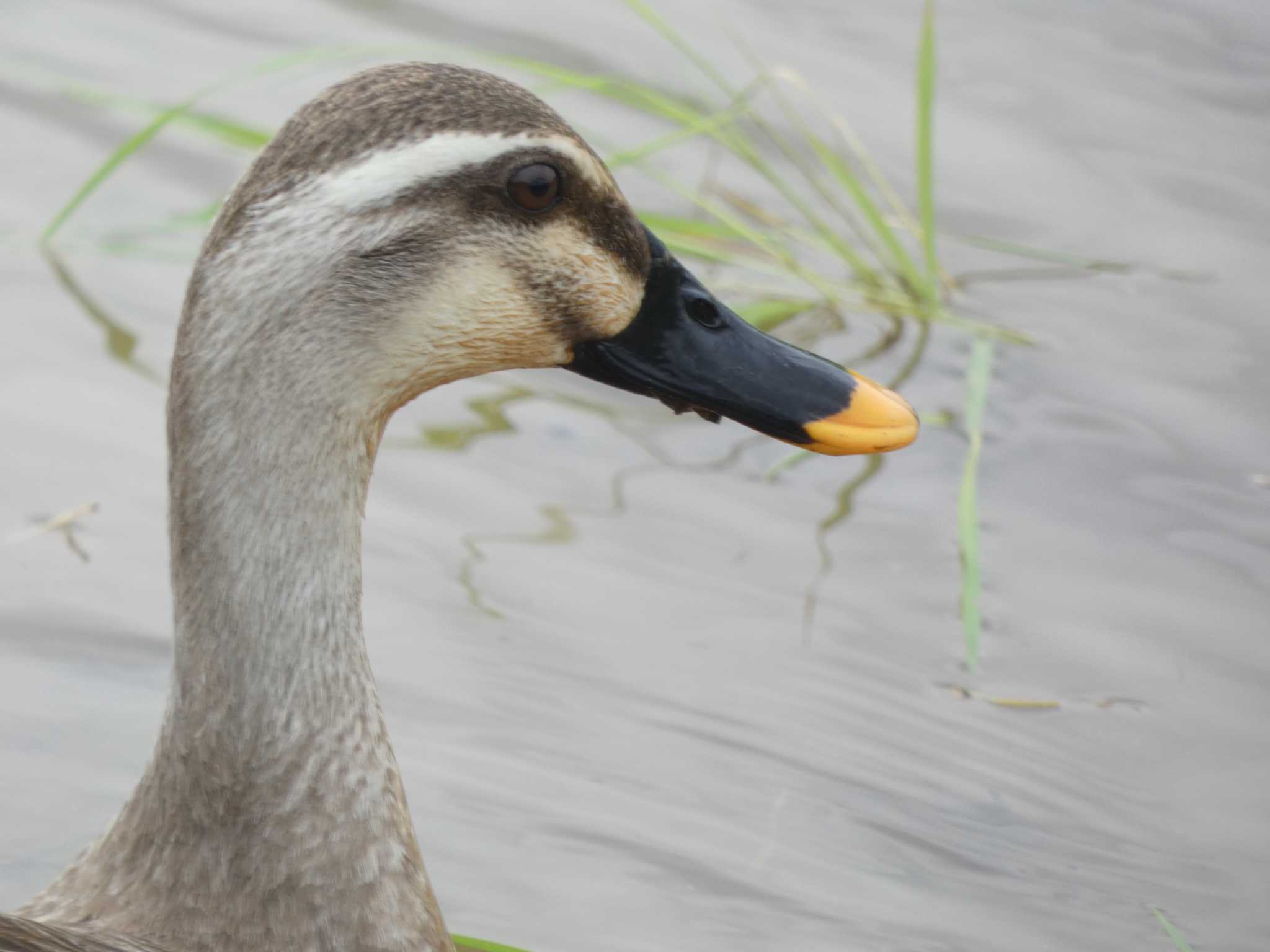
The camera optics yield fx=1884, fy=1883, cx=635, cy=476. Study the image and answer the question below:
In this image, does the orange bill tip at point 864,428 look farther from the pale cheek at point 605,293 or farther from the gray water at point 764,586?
the gray water at point 764,586

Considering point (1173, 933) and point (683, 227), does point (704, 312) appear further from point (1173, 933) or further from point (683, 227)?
point (683, 227)

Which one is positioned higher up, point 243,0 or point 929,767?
point 243,0

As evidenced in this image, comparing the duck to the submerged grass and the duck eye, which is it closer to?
the duck eye

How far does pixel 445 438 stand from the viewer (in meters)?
4.16

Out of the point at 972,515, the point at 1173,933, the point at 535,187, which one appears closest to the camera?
the point at 535,187

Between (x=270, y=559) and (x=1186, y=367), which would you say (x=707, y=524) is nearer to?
(x=1186, y=367)

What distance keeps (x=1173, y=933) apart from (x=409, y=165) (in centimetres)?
179

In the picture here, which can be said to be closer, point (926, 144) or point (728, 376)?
point (728, 376)

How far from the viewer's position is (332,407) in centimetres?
225

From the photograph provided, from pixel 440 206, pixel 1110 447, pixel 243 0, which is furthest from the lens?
pixel 243 0

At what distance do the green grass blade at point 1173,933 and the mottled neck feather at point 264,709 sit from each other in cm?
126

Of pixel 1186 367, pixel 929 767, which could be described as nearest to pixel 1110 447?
pixel 1186 367

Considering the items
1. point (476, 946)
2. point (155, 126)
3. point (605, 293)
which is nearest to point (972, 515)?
point (476, 946)

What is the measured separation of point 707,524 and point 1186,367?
58.1 inches
